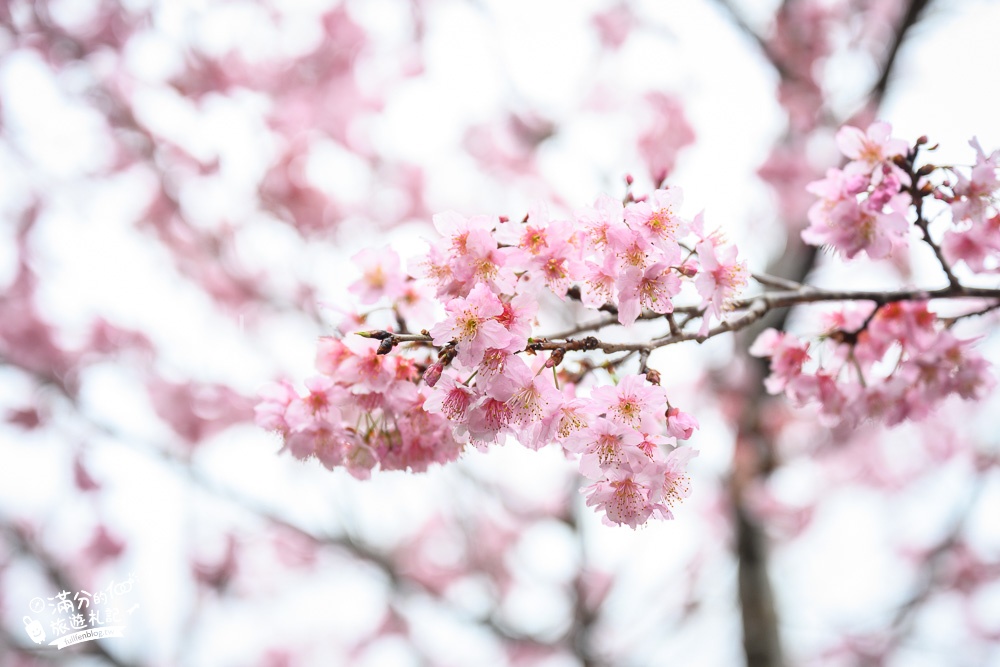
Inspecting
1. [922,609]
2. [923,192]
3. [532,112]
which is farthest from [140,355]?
[922,609]

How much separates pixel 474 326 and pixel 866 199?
3.43ft

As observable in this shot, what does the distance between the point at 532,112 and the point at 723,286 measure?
506cm

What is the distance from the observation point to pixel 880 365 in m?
2.01

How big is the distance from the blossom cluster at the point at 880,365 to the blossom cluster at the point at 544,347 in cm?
55

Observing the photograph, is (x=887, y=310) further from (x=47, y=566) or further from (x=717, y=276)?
(x=47, y=566)

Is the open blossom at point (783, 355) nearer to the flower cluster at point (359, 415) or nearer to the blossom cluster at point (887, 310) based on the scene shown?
the blossom cluster at point (887, 310)

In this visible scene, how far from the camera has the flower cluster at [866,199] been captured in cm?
165

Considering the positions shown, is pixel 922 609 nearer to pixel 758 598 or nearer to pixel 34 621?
pixel 758 598

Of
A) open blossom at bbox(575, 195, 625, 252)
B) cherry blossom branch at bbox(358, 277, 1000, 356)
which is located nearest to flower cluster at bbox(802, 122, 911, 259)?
cherry blossom branch at bbox(358, 277, 1000, 356)

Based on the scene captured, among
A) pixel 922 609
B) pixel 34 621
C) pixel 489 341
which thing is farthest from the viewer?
pixel 922 609

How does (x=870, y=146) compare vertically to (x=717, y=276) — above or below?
above

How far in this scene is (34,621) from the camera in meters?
4.64

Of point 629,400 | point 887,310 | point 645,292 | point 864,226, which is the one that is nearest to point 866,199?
point 864,226

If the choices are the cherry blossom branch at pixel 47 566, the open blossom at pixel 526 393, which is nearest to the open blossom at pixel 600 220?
the open blossom at pixel 526 393
